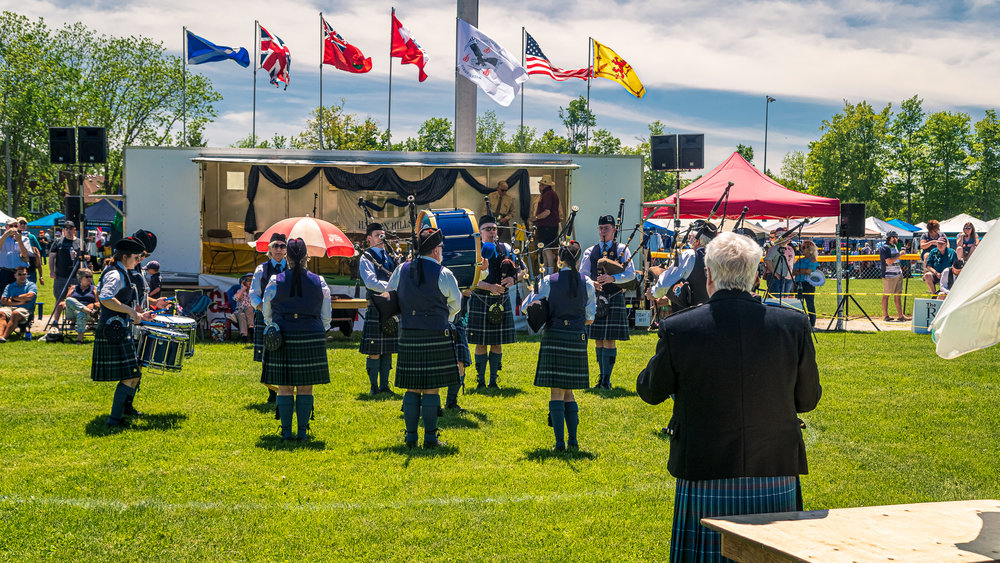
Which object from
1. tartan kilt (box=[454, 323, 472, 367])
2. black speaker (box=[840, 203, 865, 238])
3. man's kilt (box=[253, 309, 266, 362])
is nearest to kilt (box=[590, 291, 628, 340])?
tartan kilt (box=[454, 323, 472, 367])

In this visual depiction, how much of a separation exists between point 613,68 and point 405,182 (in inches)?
191

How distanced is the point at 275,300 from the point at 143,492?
61.8 inches

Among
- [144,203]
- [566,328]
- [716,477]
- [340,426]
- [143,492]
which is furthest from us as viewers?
[144,203]

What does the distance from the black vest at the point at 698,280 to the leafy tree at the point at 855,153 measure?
34.7 m

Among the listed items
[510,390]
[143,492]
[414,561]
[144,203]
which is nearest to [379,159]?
[144,203]

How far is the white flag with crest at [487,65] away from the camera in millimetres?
15961

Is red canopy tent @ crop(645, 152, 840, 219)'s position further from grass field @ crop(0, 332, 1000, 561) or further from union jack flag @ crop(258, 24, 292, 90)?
union jack flag @ crop(258, 24, 292, 90)

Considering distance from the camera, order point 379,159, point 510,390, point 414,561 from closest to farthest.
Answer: point 414,561 < point 510,390 < point 379,159

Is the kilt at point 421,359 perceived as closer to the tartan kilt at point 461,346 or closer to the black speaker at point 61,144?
the tartan kilt at point 461,346

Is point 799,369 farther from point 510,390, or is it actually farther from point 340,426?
point 510,390

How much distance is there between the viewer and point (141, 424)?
626 cm

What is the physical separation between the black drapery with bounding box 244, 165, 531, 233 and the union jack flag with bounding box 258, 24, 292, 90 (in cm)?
442

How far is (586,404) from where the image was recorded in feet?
23.3

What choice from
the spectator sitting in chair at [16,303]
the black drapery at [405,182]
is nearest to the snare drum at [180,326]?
the spectator sitting in chair at [16,303]
